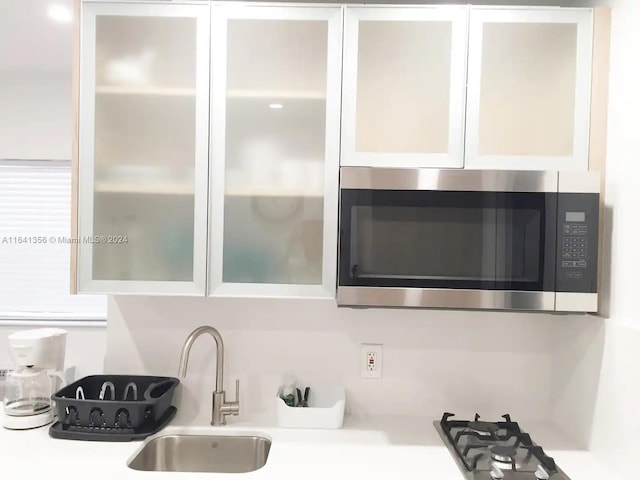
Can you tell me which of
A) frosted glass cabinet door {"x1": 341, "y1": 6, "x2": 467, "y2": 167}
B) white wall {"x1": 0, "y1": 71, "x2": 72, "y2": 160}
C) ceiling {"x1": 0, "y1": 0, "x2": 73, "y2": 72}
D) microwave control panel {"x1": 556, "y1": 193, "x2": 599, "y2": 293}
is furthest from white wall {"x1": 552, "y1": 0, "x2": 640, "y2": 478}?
white wall {"x1": 0, "y1": 71, "x2": 72, "y2": 160}

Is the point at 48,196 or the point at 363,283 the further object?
the point at 48,196

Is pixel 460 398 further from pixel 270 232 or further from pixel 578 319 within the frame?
pixel 270 232

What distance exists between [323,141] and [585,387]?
116cm

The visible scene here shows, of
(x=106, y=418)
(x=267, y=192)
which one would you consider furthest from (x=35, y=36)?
(x=106, y=418)

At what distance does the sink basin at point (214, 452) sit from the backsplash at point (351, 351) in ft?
0.55

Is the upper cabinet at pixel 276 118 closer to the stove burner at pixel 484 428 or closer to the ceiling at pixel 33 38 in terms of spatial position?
the stove burner at pixel 484 428

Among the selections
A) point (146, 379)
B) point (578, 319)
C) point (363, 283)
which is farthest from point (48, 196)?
point (578, 319)

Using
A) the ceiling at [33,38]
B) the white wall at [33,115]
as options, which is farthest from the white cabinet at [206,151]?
Answer: the white wall at [33,115]

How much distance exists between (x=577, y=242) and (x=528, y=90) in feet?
1.59

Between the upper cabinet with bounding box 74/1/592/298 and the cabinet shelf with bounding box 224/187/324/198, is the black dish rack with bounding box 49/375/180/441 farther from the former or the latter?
the cabinet shelf with bounding box 224/187/324/198

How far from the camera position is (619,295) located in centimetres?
132

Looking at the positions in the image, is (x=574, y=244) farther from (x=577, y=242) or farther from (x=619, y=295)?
(x=619, y=295)

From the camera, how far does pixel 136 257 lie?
4.73ft

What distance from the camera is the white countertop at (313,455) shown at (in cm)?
121
